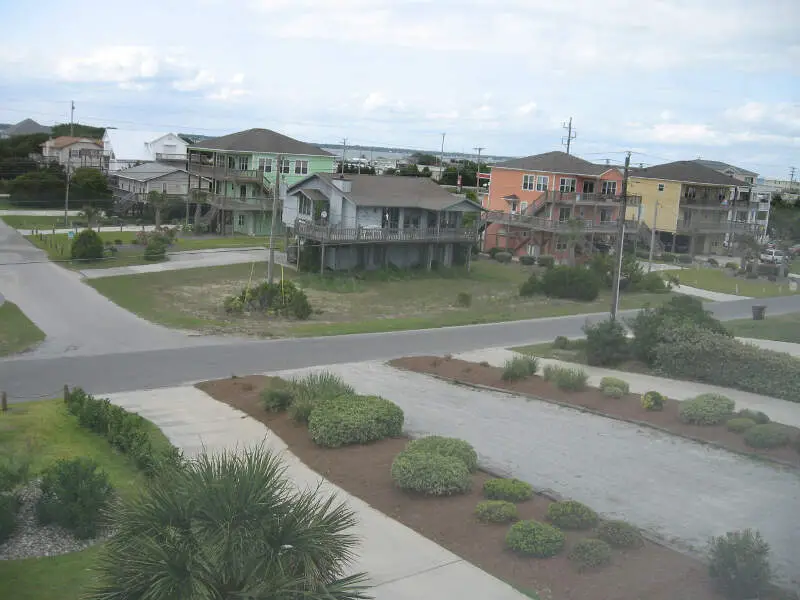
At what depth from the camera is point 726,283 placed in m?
57.7

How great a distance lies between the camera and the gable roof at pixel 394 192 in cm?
5428

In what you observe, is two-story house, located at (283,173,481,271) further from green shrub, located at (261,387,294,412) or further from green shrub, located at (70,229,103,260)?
green shrub, located at (261,387,294,412)

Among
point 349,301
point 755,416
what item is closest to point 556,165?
point 349,301

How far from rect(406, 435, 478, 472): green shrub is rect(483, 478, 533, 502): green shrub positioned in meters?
1.28

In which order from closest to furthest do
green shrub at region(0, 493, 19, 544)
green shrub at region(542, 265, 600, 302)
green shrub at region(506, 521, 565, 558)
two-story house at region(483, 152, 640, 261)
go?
green shrub at region(506, 521, 565, 558)
green shrub at region(0, 493, 19, 544)
green shrub at region(542, 265, 600, 302)
two-story house at region(483, 152, 640, 261)

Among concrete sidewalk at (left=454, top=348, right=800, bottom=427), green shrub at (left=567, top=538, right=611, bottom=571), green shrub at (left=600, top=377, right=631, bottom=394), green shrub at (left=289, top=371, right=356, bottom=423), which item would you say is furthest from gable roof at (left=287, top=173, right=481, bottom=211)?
green shrub at (left=567, top=538, right=611, bottom=571)

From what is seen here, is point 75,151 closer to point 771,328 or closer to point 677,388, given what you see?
point 771,328

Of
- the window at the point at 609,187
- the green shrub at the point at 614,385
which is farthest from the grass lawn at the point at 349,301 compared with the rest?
the window at the point at 609,187

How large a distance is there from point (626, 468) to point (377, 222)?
3811 centimetres

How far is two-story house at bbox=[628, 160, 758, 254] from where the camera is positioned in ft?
245

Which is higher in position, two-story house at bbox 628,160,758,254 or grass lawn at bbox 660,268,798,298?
two-story house at bbox 628,160,758,254

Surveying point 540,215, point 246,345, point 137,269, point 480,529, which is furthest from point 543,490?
point 540,215

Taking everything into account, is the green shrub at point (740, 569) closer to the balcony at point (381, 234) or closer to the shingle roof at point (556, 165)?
the balcony at point (381, 234)

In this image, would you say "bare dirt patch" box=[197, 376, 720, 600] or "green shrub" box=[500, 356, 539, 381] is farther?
"green shrub" box=[500, 356, 539, 381]
